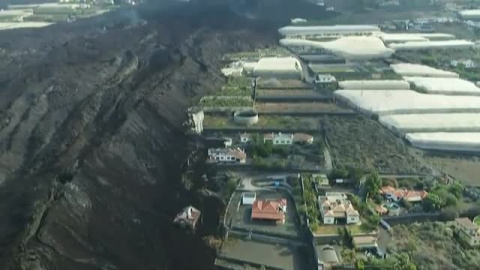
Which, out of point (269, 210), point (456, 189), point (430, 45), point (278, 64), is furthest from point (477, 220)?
point (430, 45)

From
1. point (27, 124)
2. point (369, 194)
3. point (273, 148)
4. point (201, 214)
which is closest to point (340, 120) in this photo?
point (273, 148)

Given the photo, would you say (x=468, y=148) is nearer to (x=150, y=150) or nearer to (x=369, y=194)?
(x=369, y=194)

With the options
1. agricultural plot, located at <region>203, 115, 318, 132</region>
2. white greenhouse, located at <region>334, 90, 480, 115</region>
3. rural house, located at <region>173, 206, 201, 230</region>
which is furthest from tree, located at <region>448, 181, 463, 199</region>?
rural house, located at <region>173, 206, 201, 230</region>

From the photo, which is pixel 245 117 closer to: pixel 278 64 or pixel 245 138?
pixel 245 138

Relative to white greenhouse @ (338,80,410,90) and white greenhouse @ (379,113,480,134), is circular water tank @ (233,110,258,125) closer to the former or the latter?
white greenhouse @ (379,113,480,134)

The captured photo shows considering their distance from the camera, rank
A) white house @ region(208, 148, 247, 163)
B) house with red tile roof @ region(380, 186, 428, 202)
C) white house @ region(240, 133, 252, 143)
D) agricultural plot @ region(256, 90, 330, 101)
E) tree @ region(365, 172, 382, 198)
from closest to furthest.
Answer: house with red tile roof @ region(380, 186, 428, 202), tree @ region(365, 172, 382, 198), white house @ region(208, 148, 247, 163), white house @ region(240, 133, 252, 143), agricultural plot @ region(256, 90, 330, 101)

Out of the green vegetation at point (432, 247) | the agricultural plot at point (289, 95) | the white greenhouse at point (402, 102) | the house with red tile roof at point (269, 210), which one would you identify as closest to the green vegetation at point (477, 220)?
the green vegetation at point (432, 247)
